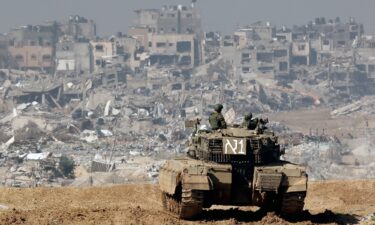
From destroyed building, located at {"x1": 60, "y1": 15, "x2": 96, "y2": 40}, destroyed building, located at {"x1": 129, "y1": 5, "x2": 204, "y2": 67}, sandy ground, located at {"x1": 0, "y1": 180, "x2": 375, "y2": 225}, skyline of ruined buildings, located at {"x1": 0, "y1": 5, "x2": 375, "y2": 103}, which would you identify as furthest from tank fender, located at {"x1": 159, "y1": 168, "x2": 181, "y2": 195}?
destroyed building, located at {"x1": 60, "y1": 15, "x2": 96, "y2": 40}

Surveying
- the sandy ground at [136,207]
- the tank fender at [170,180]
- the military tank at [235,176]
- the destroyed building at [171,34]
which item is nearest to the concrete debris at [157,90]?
the destroyed building at [171,34]

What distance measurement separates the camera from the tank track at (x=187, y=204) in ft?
67.2

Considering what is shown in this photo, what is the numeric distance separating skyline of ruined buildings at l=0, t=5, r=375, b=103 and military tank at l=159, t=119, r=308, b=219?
110874 millimetres

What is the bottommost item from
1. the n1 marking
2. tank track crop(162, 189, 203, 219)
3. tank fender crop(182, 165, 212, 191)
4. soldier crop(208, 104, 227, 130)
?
tank track crop(162, 189, 203, 219)

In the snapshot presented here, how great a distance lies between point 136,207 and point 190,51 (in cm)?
13210

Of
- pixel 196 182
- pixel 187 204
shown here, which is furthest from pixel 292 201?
pixel 187 204

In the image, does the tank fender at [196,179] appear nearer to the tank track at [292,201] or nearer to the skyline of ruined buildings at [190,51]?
the tank track at [292,201]

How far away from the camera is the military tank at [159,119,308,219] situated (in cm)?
2048

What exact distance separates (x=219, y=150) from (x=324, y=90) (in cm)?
11834

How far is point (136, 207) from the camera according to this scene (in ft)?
74.6

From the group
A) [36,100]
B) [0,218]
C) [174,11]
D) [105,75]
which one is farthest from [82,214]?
[174,11]

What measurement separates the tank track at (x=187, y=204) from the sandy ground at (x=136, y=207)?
212 millimetres

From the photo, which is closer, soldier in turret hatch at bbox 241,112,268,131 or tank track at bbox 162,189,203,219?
tank track at bbox 162,189,203,219

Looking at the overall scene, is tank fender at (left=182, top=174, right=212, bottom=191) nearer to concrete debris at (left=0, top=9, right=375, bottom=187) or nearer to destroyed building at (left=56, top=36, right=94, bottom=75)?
concrete debris at (left=0, top=9, right=375, bottom=187)
